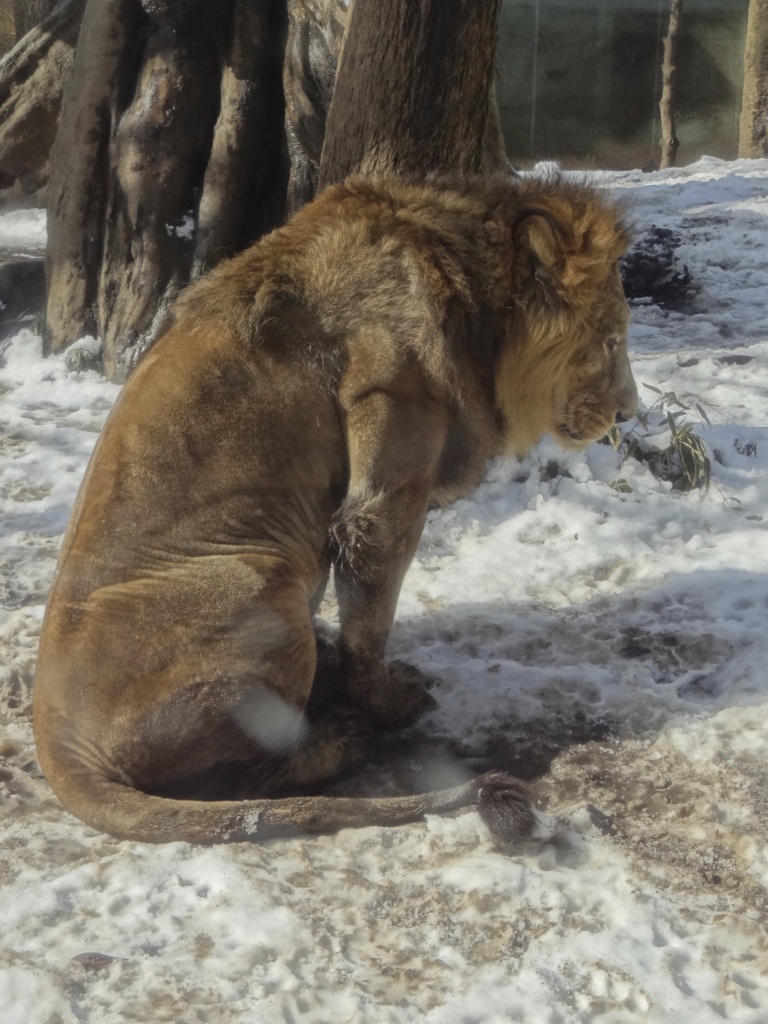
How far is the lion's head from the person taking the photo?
3.89 meters

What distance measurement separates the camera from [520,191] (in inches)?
160

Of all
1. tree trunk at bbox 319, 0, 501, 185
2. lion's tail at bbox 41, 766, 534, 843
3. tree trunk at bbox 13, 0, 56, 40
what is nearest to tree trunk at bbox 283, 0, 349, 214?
tree trunk at bbox 319, 0, 501, 185

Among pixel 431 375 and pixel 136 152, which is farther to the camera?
pixel 136 152

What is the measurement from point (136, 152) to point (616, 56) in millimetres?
11264

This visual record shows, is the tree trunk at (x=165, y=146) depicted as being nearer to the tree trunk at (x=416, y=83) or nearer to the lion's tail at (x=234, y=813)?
the tree trunk at (x=416, y=83)

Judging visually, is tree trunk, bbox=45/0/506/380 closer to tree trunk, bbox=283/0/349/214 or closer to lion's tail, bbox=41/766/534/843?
tree trunk, bbox=283/0/349/214

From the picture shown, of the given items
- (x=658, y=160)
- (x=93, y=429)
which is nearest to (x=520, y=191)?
(x=93, y=429)

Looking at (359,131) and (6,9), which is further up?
(6,9)

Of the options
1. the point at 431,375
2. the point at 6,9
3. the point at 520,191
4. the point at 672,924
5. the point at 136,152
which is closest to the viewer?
the point at 672,924

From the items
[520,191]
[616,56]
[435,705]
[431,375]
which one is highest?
[616,56]

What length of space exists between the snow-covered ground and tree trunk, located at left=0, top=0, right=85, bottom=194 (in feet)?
11.9

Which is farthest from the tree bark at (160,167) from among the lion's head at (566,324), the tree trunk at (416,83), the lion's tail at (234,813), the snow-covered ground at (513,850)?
the lion's tail at (234,813)

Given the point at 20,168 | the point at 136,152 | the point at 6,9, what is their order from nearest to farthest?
the point at 136,152
the point at 20,168
the point at 6,9

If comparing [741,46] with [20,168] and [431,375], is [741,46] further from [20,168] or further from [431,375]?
[431,375]
